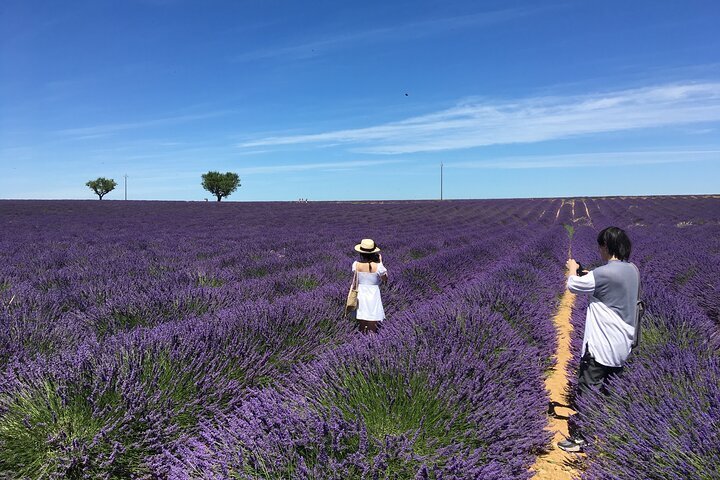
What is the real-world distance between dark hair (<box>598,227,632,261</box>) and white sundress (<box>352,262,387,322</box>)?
1845mm

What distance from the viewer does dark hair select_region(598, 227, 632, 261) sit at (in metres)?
2.38

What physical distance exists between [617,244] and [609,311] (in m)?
0.40

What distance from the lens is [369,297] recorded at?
3713 millimetres

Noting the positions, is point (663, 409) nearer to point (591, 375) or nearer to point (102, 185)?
point (591, 375)

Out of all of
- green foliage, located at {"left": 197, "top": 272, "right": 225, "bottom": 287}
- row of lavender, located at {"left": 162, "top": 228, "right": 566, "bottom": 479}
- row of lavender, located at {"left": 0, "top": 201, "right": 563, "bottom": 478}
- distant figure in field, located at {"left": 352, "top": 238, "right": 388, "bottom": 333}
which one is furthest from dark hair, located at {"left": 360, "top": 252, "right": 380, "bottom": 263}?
green foliage, located at {"left": 197, "top": 272, "right": 225, "bottom": 287}

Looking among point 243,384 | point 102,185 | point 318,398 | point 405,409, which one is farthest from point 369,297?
point 102,185

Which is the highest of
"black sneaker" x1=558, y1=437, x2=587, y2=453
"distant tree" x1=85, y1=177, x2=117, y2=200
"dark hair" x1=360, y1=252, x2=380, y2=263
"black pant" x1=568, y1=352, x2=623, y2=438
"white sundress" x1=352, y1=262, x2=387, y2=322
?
"distant tree" x1=85, y1=177, x2=117, y2=200

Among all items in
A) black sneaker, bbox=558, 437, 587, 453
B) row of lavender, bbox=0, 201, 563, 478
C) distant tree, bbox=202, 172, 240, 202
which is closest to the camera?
row of lavender, bbox=0, 201, 563, 478

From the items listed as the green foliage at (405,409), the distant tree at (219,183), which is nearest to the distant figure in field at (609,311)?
the green foliage at (405,409)

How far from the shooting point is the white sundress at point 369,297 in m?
3.71

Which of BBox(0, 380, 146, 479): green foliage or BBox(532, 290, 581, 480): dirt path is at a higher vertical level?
BBox(0, 380, 146, 479): green foliage

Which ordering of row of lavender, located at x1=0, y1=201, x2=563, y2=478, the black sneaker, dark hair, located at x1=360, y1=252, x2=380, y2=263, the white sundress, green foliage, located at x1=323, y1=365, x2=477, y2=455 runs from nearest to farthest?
row of lavender, located at x1=0, y1=201, x2=563, y2=478
green foliage, located at x1=323, y1=365, x2=477, y2=455
the black sneaker
the white sundress
dark hair, located at x1=360, y1=252, x2=380, y2=263

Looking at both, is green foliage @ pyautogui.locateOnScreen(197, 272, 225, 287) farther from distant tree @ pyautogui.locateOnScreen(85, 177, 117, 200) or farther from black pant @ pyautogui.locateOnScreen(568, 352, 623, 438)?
distant tree @ pyautogui.locateOnScreen(85, 177, 117, 200)

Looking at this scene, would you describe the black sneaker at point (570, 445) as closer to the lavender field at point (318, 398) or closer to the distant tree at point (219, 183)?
the lavender field at point (318, 398)
